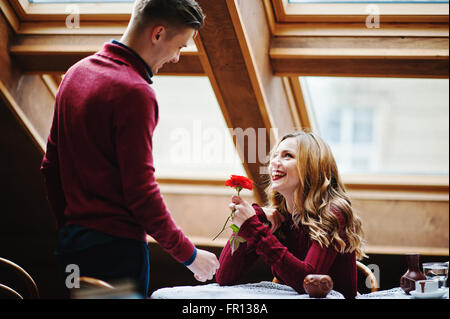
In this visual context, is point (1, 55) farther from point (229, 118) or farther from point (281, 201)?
point (281, 201)

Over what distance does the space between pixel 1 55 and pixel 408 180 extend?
8.68 ft

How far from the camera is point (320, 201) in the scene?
1.95 metres

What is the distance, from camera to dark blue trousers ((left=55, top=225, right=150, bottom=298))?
1358 millimetres

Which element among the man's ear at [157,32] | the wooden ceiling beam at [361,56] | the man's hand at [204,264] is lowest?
the man's hand at [204,264]

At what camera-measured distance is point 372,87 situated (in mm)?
3527

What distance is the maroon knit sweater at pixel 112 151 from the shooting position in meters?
1.30

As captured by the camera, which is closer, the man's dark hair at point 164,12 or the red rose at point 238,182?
the man's dark hair at point 164,12

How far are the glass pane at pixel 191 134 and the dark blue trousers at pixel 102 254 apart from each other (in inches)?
92.6

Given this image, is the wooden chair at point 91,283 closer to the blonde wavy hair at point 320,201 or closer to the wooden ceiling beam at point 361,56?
the blonde wavy hair at point 320,201

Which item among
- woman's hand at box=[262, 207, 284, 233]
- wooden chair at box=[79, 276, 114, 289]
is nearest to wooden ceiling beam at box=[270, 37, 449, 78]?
woman's hand at box=[262, 207, 284, 233]

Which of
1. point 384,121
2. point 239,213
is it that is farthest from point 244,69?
point 384,121

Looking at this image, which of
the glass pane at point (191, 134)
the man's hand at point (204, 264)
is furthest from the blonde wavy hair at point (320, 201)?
the glass pane at point (191, 134)
